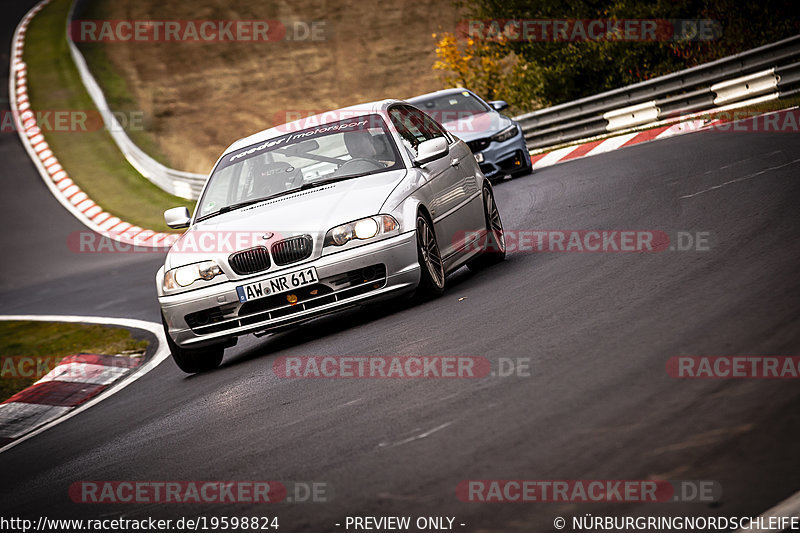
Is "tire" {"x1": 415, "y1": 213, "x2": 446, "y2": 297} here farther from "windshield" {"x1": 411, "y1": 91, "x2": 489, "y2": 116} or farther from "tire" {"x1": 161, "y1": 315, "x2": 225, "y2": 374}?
"windshield" {"x1": 411, "y1": 91, "x2": 489, "y2": 116}

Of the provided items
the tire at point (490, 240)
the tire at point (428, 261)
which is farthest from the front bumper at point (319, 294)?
the tire at point (490, 240)

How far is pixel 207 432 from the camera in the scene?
228 inches

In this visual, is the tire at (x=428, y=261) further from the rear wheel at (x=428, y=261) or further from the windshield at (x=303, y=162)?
the windshield at (x=303, y=162)

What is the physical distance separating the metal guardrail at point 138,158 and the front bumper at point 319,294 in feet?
51.1

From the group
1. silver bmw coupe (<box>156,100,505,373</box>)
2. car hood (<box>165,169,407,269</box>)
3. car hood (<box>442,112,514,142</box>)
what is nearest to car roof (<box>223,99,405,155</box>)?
silver bmw coupe (<box>156,100,505,373</box>)

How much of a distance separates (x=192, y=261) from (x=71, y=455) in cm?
195

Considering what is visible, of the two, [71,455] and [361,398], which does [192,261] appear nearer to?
[71,455]

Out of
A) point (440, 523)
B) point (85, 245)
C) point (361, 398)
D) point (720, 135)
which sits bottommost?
point (85, 245)

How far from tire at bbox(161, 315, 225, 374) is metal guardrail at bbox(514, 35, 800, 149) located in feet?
38.2

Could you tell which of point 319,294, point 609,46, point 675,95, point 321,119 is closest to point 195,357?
point 319,294

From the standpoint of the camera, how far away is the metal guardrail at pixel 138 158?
79.5 ft

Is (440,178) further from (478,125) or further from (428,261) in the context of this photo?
(478,125)

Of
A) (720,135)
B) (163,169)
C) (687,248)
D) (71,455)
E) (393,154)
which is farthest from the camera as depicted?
(163,169)

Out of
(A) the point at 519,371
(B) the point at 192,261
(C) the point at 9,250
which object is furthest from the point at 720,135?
(C) the point at 9,250
